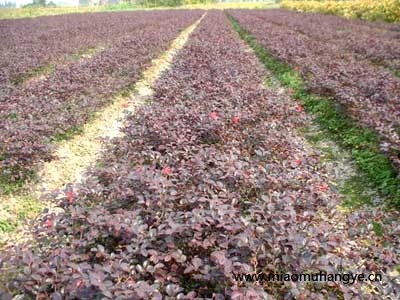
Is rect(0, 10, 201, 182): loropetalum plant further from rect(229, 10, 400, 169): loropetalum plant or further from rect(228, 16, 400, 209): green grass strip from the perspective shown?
rect(229, 10, 400, 169): loropetalum plant

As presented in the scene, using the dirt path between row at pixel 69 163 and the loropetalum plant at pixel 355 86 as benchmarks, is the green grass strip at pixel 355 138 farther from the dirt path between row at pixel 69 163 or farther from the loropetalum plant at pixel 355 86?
the dirt path between row at pixel 69 163

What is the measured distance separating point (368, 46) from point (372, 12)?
16.9 metres

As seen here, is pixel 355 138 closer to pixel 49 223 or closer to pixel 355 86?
pixel 355 86

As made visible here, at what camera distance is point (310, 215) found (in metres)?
3.20

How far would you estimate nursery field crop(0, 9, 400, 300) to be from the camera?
263cm

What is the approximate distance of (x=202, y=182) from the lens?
385 cm

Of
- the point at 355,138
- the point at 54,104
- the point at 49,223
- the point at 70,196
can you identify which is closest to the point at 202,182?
the point at 70,196

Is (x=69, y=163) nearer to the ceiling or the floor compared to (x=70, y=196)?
nearer to the floor

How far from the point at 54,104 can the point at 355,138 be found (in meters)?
6.07

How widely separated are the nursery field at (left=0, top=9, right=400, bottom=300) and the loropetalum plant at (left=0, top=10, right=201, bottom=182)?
41 millimetres

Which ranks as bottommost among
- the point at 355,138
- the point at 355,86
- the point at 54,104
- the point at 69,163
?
the point at 69,163

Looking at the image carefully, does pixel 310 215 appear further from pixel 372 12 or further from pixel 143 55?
pixel 372 12

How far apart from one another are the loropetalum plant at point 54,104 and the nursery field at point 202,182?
1.6 inches

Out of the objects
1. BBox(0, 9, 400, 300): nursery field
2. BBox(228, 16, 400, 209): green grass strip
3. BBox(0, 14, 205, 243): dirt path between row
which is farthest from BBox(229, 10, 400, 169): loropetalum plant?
BBox(0, 14, 205, 243): dirt path between row
